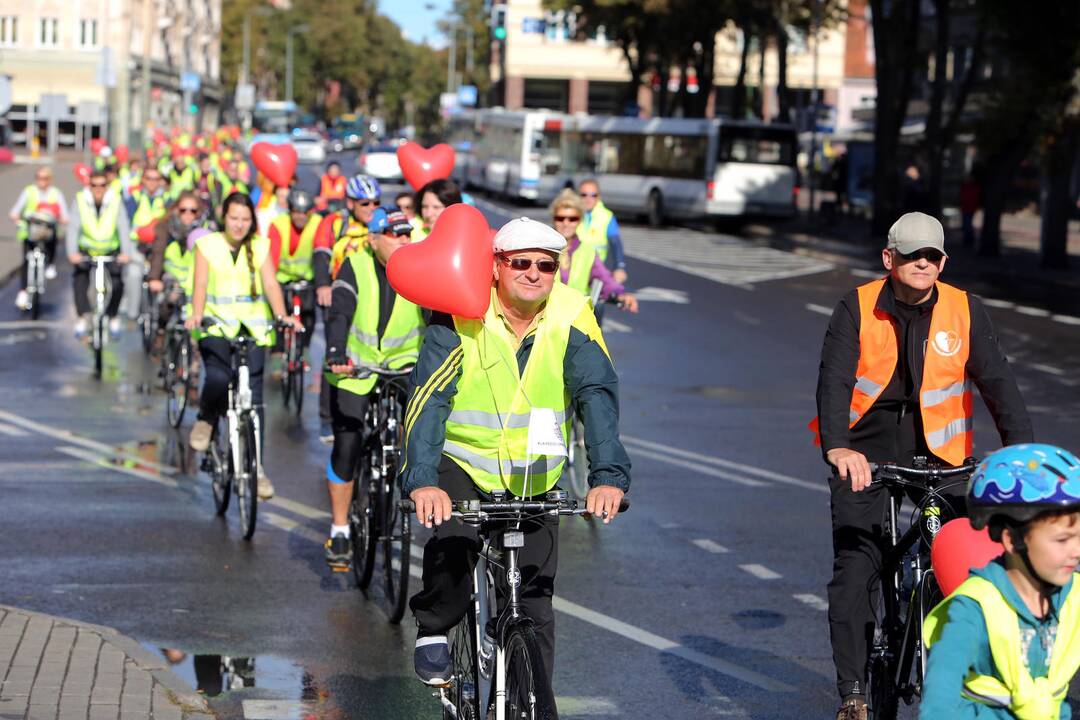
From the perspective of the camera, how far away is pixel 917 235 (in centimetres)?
595

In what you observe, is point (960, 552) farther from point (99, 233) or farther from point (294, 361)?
point (99, 233)

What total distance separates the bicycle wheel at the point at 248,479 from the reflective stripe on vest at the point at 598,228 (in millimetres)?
4523

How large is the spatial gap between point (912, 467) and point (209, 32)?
133 metres

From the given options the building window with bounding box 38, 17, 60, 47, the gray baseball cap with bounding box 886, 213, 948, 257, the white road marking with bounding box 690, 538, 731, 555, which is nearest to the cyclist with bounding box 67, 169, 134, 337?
the white road marking with bounding box 690, 538, 731, 555

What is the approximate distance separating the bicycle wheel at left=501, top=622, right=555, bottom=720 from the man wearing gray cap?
4.20 ft

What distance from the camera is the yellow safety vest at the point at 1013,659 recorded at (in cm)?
384

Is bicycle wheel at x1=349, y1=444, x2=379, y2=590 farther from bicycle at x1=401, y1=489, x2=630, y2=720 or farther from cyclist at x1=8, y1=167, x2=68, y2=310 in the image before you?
cyclist at x1=8, y1=167, x2=68, y2=310

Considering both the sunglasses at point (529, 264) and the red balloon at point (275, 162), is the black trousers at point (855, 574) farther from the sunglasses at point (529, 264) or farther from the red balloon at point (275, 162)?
the red balloon at point (275, 162)

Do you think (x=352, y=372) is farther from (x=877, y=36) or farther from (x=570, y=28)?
(x=570, y=28)

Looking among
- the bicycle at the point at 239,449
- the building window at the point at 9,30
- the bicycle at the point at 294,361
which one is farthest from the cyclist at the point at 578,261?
the building window at the point at 9,30

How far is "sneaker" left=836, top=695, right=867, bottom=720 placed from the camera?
602cm

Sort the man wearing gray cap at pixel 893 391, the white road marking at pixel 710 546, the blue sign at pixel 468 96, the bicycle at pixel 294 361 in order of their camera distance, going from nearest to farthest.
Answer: the man wearing gray cap at pixel 893 391 → the white road marking at pixel 710 546 → the bicycle at pixel 294 361 → the blue sign at pixel 468 96

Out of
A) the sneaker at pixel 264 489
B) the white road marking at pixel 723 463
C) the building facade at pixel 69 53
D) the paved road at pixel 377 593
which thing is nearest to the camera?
the paved road at pixel 377 593

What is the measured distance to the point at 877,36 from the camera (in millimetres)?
37406
